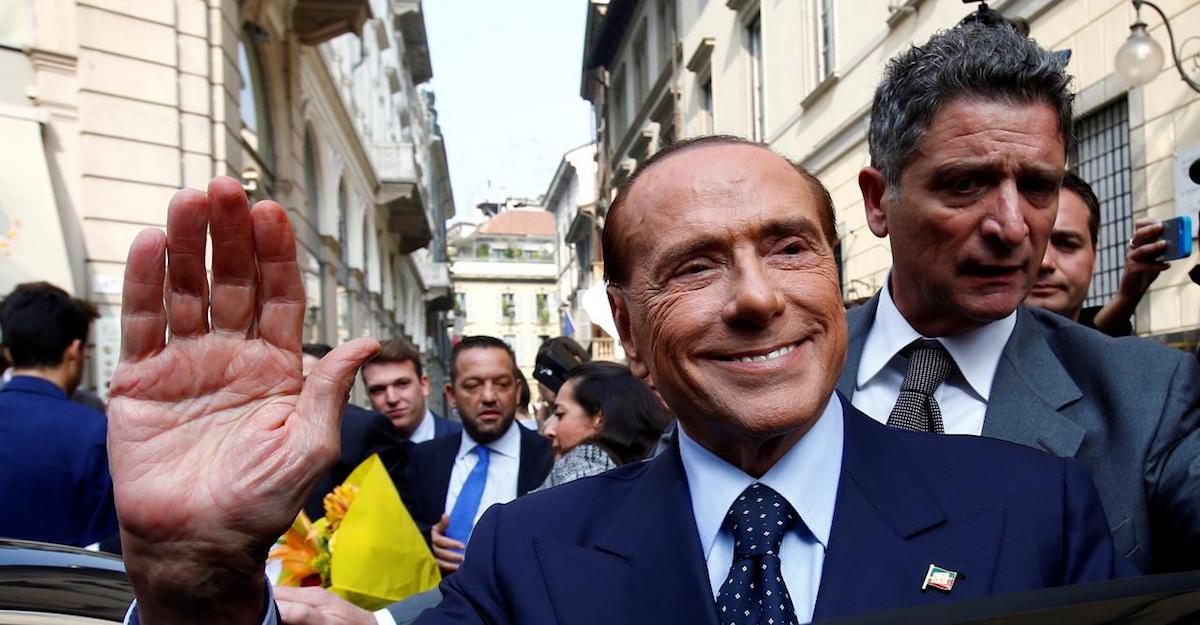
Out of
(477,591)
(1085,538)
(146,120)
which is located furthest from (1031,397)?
(146,120)

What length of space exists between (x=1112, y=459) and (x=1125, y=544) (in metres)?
0.14

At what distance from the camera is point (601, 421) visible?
160 inches

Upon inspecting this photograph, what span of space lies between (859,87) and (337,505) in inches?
376

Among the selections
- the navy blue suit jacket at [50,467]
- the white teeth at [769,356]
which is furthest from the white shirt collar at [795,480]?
the navy blue suit jacket at [50,467]

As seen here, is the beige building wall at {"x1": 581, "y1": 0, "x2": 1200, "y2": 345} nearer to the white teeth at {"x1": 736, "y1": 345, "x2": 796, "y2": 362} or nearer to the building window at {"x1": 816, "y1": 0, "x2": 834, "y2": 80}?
the building window at {"x1": 816, "y1": 0, "x2": 834, "y2": 80}

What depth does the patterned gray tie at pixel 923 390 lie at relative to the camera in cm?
190

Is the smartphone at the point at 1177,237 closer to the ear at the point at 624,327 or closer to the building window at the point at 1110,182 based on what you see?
the ear at the point at 624,327

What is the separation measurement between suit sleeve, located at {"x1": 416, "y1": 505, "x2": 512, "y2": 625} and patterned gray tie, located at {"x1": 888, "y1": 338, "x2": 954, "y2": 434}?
80 centimetres

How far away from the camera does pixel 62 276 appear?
8391 mm

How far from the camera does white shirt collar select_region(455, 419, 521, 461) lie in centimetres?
488

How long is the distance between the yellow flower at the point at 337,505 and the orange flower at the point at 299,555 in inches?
2.5

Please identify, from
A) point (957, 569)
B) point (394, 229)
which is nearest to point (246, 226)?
point (957, 569)

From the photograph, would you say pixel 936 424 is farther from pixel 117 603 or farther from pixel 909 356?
pixel 117 603

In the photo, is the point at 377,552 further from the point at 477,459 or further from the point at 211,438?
the point at 477,459
